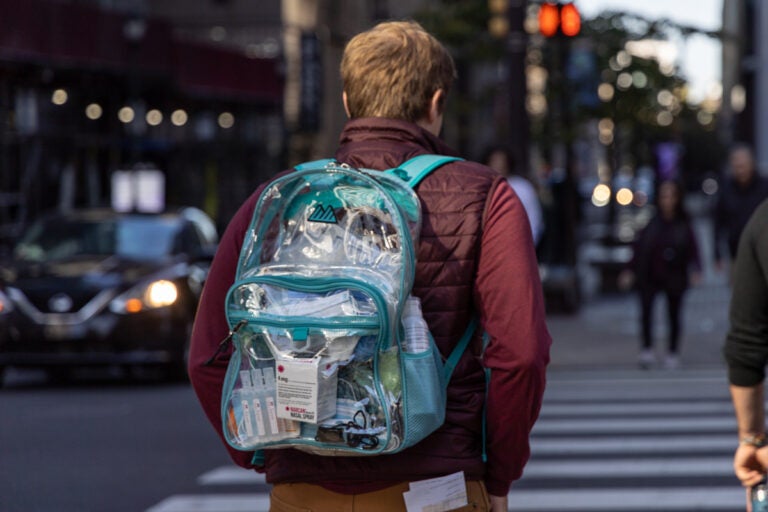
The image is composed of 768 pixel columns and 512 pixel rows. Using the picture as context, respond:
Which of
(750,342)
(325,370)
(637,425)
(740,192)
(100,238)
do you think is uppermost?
(325,370)

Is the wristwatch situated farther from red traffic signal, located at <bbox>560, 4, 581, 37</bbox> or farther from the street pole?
red traffic signal, located at <bbox>560, 4, 581, 37</bbox>

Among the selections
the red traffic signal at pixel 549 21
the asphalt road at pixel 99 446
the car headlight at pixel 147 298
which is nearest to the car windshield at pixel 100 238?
the car headlight at pixel 147 298

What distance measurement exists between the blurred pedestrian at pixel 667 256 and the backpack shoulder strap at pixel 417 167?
1096 cm

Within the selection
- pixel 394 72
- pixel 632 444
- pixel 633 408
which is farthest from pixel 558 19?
pixel 394 72

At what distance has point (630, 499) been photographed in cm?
802

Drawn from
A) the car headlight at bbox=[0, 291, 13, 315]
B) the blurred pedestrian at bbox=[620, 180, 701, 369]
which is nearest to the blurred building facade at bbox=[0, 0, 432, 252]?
the car headlight at bbox=[0, 291, 13, 315]

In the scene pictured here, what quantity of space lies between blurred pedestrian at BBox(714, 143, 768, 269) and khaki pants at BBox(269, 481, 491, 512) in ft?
37.5

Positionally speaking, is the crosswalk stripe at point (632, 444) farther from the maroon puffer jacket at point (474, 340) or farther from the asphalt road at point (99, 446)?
the maroon puffer jacket at point (474, 340)

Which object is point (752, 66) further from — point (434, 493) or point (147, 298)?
point (434, 493)

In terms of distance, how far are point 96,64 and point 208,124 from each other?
35.0 feet

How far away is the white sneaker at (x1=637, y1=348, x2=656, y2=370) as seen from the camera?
1438 cm

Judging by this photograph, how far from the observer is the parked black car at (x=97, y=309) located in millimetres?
13086

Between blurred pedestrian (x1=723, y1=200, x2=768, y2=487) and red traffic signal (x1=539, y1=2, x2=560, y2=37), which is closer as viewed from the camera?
blurred pedestrian (x1=723, y1=200, x2=768, y2=487)

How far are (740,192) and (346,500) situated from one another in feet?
39.6
